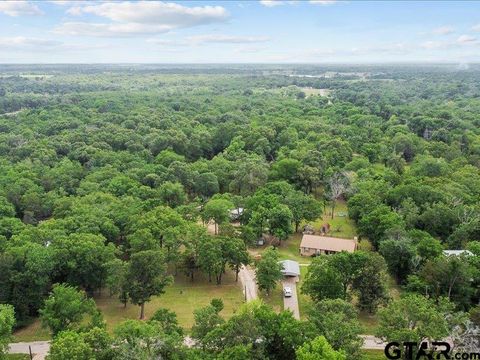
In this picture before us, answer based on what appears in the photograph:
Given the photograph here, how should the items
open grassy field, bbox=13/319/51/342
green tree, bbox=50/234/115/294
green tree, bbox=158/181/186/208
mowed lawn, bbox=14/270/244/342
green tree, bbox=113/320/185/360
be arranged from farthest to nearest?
green tree, bbox=158/181/186/208
green tree, bbox=50/234/115/294
mowed lawn, bbox=14/270/244/342
open grassy field, bbox=13/319/51/342
green tree, bbox=113/320/185/360

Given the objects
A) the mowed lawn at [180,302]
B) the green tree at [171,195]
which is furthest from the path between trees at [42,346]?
the green tree at [171,195]

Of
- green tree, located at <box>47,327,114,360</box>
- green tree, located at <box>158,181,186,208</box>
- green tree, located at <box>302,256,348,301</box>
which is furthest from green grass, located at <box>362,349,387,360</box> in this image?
green tree, located at <box>158,181,186,208</box>

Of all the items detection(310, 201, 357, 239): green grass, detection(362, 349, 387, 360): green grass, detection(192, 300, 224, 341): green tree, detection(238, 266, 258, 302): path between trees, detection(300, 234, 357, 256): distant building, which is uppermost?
detection(192, 300, 224, 341): green tree

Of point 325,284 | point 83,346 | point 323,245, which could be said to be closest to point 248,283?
point 325,284

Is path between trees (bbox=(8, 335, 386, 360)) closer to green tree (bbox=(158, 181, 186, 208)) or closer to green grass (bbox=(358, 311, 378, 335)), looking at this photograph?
green grass (bbox=(358, 311, 378, 335))

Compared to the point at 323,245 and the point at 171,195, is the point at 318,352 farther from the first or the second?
the point at 171,195

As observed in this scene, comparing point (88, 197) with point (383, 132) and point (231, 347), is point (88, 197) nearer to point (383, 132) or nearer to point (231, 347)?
point (231, 347)
